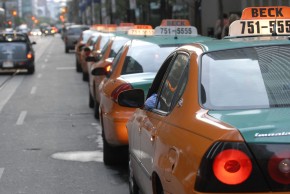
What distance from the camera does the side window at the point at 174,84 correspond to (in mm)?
4531

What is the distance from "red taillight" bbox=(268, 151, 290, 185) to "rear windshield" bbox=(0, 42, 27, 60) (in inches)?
940

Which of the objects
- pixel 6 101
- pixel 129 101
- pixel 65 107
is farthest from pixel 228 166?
pixel 6 101

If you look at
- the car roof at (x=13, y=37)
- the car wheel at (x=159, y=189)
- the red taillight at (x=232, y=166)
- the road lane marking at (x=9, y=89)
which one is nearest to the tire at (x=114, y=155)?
the car wheel at (x=159, y=189)

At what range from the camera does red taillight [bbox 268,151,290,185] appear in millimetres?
3430

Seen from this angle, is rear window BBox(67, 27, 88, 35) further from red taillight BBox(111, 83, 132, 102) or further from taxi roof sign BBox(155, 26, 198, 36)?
red taillight BBox(111, 83, 132, 102)

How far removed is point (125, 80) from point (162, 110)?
3488 millimetres

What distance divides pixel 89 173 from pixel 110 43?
527 cm

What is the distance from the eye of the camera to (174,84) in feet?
15.7

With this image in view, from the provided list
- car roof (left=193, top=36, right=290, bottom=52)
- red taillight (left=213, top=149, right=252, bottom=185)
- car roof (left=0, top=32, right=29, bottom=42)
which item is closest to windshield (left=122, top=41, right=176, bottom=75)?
car roof (left=193, top=36, right=290, bottom=52)

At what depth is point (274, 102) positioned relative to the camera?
4023 mm

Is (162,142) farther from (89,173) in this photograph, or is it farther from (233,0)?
(233,0)

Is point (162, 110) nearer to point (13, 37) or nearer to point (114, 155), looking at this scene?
point (114, 155)

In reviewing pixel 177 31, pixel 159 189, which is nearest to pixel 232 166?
pixel 159 189

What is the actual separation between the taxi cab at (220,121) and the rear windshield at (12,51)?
2168 centimetres
